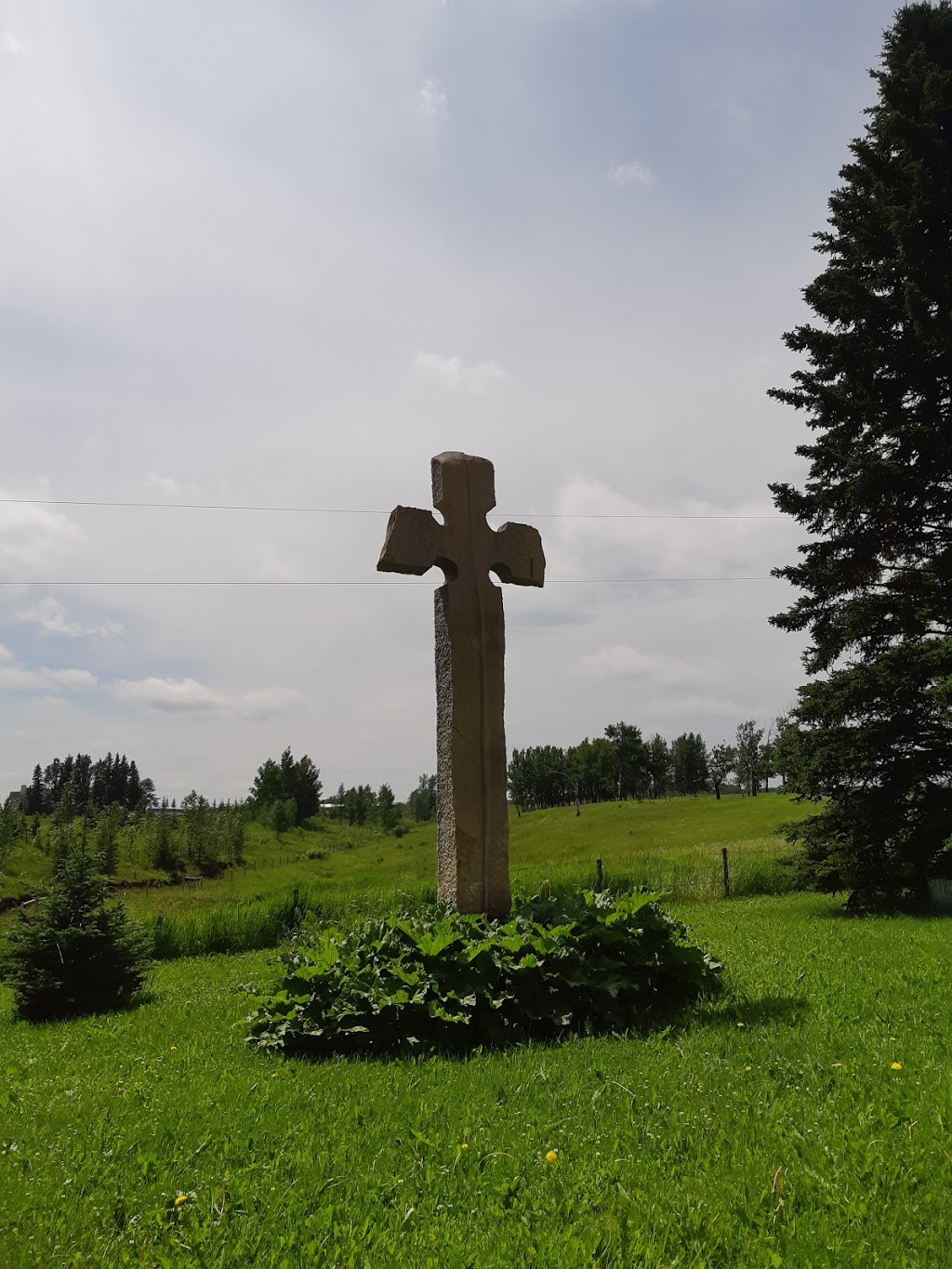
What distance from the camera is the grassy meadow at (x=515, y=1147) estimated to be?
8.93 feet

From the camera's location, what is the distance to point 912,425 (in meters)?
12.9

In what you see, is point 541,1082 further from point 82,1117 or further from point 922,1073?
point 82,1117

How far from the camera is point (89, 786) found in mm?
59344

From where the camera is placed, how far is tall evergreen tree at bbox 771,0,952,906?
13.0 metres

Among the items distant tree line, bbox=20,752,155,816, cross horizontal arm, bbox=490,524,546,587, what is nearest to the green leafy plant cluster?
cross horizontal arm, bbox=490,524,546,587

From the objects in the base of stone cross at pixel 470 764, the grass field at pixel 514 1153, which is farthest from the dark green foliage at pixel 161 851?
the grass field at pixel 514 1153

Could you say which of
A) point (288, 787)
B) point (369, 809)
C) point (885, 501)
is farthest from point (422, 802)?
point (885, 501)

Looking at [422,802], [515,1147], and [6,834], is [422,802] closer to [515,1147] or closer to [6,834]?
[6,834]

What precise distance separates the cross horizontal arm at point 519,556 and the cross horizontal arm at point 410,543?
649mm

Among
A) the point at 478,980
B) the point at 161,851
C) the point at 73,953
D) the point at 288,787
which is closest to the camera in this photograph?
the point at 478,980

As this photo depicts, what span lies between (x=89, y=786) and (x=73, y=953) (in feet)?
188

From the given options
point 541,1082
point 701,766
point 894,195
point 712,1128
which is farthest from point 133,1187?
point 701,766

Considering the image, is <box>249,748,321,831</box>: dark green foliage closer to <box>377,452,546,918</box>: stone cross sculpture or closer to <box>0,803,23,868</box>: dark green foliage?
<box>0,803,23,868</box>: dark green foliage

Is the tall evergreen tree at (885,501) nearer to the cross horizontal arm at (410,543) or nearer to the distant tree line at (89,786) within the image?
the cross horizontal arm at (410,543)
